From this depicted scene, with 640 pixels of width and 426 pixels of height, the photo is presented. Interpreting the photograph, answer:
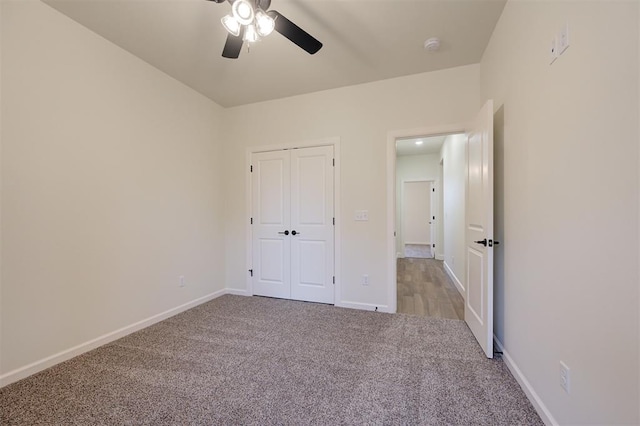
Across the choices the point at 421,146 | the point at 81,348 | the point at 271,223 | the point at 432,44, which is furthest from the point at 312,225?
the point at 421,146

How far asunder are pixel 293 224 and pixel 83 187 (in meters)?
2.14

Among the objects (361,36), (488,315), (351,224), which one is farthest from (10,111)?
(488,315)

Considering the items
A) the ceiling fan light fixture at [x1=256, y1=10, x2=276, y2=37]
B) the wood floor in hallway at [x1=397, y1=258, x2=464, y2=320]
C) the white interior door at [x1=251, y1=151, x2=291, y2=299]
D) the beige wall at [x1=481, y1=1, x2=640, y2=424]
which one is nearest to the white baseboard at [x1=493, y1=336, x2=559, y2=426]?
the beige wall at [x1=481, y1=1, x2=640, y2=424]

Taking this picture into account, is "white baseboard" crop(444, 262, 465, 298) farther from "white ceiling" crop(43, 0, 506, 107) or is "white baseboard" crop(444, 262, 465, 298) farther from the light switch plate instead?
"white ceiling" crop(43, 0, 506, 107)

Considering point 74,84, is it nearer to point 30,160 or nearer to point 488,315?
point 30,160

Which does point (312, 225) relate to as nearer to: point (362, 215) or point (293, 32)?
point (362, 215)

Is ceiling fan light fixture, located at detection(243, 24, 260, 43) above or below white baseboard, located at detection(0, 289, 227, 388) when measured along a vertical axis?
above

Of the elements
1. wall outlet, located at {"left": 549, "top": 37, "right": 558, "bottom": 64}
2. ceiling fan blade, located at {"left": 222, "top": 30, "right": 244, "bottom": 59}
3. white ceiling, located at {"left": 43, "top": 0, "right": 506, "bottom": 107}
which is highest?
white ceiling, located at {"left": 43, "top": 0, "right": 506, "bottom": 107}

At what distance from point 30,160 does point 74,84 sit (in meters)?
0.73

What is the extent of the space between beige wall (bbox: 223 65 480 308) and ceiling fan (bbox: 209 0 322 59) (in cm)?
150

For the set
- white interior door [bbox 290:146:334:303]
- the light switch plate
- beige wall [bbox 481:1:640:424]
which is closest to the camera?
beige wall [bbox 481:1:640:424]

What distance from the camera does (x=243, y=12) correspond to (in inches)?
60.7

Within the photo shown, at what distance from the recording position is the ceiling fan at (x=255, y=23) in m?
1.54

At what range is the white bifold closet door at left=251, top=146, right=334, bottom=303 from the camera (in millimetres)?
3398
